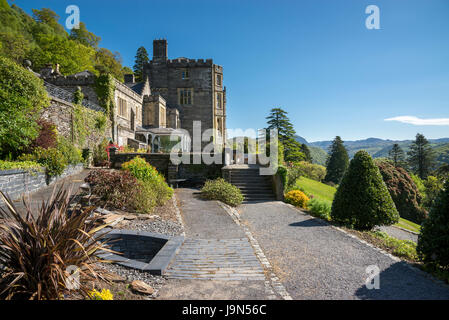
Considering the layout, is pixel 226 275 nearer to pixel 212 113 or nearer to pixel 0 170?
pixel 0 170

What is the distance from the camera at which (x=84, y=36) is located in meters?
53.2

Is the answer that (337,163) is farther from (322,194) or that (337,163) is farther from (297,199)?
(297,199)

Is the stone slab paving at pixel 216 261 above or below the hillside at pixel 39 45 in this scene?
below

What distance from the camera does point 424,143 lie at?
47.1 metres

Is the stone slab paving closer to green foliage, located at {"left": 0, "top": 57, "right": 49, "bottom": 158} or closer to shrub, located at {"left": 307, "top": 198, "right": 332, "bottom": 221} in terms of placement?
shrub, located at {"left": 307, "top": 198, "right": 332, "bottom": 221}

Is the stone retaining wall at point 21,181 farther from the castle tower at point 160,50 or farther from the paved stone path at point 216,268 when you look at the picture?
the castle tower at point 160,50

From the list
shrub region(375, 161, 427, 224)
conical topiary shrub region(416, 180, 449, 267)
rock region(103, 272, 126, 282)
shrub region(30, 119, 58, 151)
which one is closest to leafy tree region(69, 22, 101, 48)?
shrub region(30, 119, 58, 151)

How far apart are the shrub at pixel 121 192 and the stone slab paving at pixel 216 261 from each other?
3028mm

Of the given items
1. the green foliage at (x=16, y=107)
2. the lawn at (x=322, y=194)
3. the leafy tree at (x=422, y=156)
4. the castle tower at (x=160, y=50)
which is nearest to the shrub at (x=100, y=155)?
the green foliage at (x=16, y=107)

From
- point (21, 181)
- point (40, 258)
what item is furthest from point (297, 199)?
point (21, 181)

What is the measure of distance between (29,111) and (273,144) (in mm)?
13316

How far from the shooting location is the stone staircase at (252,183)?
12650 millimetres

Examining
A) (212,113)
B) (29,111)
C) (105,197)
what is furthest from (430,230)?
(212,113)

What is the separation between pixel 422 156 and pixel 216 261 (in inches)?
2283
